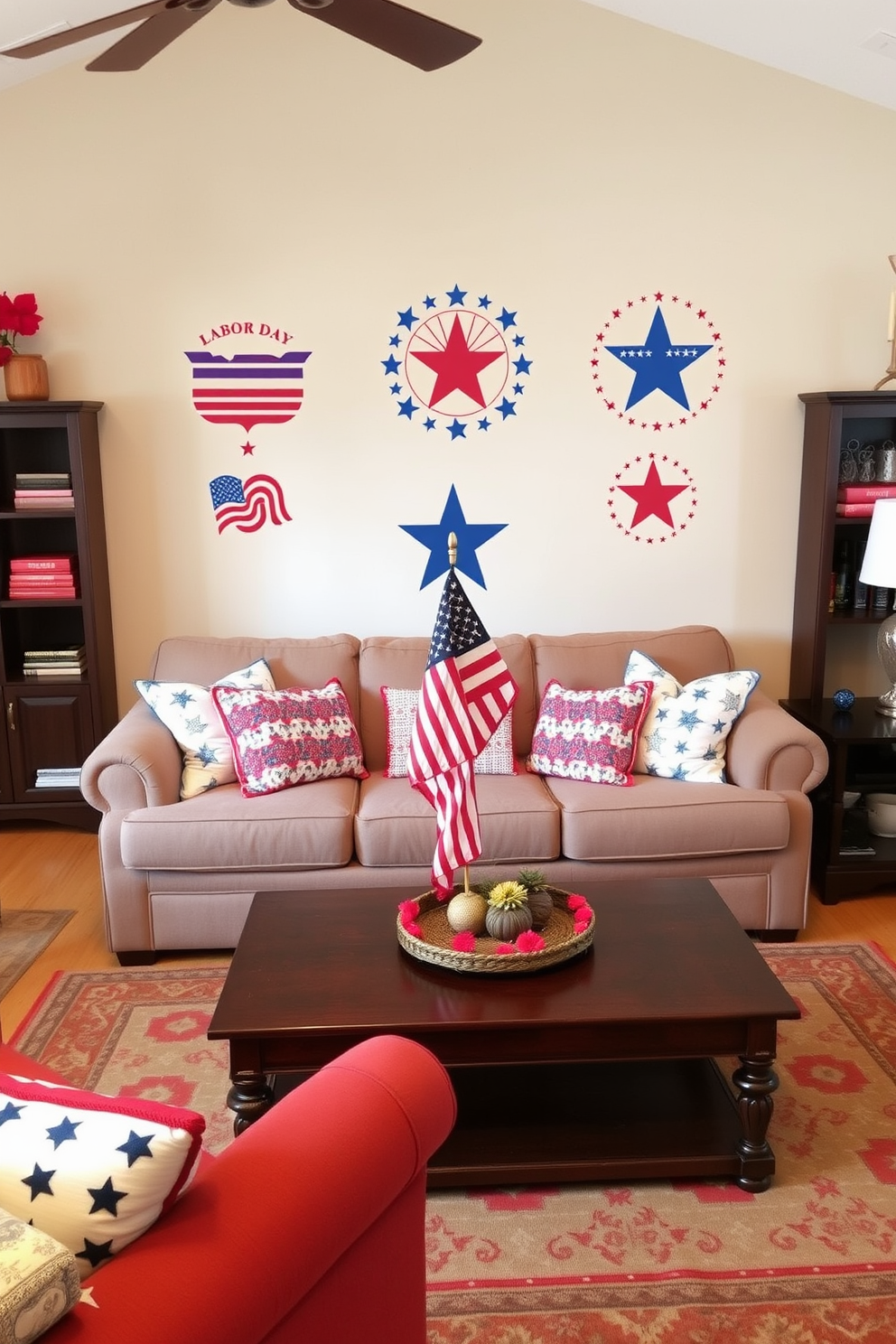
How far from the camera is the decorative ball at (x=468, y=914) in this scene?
8.79 ft

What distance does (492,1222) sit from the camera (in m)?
2.42

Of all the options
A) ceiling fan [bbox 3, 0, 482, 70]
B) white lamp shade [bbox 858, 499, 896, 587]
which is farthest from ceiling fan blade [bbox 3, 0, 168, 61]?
white lamp shade [bbox 858, 499, 896, 587]

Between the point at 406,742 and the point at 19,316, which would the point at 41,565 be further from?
the point at 406,742

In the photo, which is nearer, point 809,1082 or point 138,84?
point 809,1082

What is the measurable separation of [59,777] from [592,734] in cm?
214

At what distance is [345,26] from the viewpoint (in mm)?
2053

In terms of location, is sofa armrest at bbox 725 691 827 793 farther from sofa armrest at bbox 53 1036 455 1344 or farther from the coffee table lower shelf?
sofa armrest at bbox 53 1036 455 1344

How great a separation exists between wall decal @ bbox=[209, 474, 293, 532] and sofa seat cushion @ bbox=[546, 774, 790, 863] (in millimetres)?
1746

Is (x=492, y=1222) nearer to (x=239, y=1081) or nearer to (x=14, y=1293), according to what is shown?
(x=239, y=1081)

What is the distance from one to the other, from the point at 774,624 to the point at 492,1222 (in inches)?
113

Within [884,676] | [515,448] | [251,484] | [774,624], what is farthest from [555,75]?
[884,676]

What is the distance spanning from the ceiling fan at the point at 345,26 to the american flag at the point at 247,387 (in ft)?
7.28

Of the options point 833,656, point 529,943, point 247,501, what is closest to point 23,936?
point 247,501

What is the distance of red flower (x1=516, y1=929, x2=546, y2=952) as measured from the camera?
2547 millimetres
